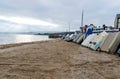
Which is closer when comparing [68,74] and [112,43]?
[68,74]

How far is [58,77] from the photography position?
4617mm

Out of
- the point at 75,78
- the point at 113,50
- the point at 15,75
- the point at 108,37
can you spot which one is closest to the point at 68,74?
the point at 75,78

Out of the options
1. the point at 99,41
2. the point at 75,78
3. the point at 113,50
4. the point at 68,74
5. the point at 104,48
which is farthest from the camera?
the point at 99,41

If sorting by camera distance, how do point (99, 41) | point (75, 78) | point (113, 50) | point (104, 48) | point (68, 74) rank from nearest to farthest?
1. point (75, 78)
2. point (68, 74)
3. point (113, 50)
4. point (104, 48)
5. point (99, 41)

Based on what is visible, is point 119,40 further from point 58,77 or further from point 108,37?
point 58,77

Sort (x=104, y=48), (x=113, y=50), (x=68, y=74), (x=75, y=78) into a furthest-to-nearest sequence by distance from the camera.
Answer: (x=104, y=48) → (x=113, y=50) → (x=68, y=74) → (x=75, y=78)

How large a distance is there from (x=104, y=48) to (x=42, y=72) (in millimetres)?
6930

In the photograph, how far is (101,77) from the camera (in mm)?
4766

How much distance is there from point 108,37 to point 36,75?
7941mm

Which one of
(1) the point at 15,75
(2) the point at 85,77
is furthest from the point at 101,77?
(1) the point at 15,75

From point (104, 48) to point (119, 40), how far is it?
1.07 meters

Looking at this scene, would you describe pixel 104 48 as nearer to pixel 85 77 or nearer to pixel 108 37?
pixel 108 37

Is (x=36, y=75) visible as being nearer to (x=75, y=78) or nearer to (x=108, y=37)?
(x=75, y=78)

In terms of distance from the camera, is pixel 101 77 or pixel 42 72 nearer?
pixel 101 77
